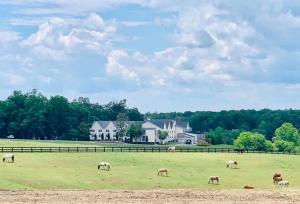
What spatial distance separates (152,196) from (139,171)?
16595 mm

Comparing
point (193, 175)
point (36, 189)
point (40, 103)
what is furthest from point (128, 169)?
point (40, 103)

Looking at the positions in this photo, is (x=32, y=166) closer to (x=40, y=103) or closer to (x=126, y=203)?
(x=126, y=203)

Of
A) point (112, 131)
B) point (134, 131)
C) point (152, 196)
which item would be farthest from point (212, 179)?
point (112, 131)

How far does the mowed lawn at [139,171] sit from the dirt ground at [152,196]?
15.1 ft

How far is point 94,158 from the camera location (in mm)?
71562

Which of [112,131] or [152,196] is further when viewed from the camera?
[112,131]

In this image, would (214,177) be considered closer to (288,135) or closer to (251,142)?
(251,142)

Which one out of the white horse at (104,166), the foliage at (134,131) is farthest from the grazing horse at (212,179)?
the foliage at (134,131)

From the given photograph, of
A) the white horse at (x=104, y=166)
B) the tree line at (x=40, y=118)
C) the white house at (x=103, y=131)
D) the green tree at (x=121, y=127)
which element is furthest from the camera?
the white house at (x=103, y=131)

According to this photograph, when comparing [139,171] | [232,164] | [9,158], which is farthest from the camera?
[232,164]

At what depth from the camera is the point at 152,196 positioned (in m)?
46.3

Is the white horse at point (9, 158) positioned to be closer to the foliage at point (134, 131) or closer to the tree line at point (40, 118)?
the tree line at point (40, 118)

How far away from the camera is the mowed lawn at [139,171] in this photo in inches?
2182

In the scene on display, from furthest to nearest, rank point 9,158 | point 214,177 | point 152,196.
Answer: point 9,158
point 214,177
point 152,196
